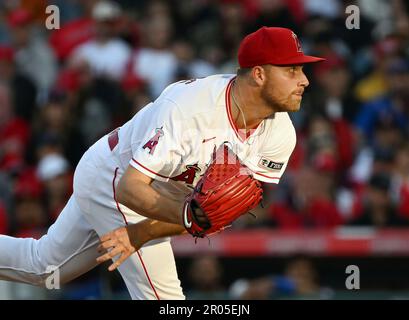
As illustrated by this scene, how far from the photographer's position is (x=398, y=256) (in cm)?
809

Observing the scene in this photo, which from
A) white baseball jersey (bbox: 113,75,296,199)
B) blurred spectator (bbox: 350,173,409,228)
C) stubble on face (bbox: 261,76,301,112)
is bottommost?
blurred spectator (bbox: 350,173,409,228)

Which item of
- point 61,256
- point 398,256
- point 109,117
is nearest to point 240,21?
point 109,117

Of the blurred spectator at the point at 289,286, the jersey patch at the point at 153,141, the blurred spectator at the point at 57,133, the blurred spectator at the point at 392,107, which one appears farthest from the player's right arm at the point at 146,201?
the blurred spectator at the point at 392,107

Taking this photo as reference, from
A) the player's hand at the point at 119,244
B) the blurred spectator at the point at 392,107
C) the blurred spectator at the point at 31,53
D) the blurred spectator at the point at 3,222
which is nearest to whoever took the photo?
the player's hand at the point at 119,244

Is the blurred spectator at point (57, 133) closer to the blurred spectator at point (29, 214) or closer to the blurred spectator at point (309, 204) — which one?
the blurred spectator at point (29, 214)

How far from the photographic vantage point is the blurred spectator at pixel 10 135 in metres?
9.27

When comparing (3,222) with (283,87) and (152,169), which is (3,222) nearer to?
(152,169)

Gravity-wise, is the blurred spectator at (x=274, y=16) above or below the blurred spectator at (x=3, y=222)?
above

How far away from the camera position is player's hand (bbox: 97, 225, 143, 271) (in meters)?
5.15

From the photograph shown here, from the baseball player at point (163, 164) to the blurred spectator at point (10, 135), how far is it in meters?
3.46

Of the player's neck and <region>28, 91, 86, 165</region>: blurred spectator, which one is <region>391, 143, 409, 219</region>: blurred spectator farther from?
the player's neck

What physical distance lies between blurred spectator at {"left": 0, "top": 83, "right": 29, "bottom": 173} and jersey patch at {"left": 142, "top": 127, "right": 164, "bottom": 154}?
415 cm

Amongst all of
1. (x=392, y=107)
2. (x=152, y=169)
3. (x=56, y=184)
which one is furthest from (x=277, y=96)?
(x=392, y=107)

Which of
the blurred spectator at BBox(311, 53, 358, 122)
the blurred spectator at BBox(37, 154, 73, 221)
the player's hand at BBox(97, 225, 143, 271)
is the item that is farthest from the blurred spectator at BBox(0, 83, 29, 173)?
the player's hand at BBox(97, 225, 143, 271)
